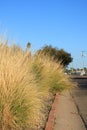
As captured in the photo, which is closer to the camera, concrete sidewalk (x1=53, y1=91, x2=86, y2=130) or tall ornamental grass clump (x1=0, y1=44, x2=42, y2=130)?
tall ornamental grass clump (x1=0, y1=44, x2=42, y2=130)

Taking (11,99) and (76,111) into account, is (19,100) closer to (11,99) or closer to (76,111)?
(11,99)

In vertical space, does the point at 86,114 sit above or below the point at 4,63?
below

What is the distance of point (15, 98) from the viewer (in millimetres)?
8055

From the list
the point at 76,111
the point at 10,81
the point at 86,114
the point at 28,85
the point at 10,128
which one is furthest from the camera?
the point at 76,111

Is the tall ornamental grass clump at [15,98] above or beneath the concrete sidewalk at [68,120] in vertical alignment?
above

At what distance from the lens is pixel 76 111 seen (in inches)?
486

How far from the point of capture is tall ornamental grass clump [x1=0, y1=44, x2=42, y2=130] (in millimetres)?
7672

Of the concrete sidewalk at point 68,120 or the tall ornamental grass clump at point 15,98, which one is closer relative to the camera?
the tall ornamental grass clump at point 15,98

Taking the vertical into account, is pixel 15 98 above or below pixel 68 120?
above

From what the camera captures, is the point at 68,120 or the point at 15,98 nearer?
the point at 15,98

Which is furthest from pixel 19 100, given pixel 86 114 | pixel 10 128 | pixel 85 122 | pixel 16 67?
pixel 86 114

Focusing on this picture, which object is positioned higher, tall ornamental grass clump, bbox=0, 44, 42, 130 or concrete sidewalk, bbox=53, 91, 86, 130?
tall ornamental grass clump, bbox=0, 44, 42, 130

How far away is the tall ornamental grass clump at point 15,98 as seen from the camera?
7.67 meters

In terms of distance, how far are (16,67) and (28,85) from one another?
1.93ft
